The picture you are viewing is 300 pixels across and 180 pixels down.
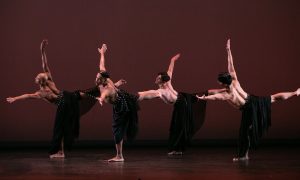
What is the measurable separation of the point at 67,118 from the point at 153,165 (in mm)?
1671

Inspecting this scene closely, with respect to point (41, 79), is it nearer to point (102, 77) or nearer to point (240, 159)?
point (102, 77)

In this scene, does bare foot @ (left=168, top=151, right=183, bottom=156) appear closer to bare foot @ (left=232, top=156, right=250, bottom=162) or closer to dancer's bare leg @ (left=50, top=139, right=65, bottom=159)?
bare foot @ (left=232, top=156, right=250, bottom=162)

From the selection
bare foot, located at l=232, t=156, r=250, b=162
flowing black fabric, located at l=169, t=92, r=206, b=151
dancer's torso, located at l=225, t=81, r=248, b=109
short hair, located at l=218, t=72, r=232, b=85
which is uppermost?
short hair, located at l=218, t=72, r=232, b=85

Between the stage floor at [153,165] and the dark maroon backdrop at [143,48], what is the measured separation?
26.3 inches

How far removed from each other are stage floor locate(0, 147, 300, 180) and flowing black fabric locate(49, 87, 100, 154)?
0.80ft

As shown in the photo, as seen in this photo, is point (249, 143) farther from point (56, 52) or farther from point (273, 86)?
point (56, 52)

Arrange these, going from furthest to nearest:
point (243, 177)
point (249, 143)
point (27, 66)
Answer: point (27, 66)
point (249, 143)
point (243, 177)

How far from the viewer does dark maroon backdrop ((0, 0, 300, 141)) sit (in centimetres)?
932

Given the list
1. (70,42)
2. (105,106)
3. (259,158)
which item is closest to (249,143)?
(259,158)

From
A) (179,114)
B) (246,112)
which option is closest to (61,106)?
(179,114)

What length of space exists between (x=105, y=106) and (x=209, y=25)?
7.07 feet

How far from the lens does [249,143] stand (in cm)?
758

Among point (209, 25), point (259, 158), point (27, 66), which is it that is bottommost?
point (259, 158)

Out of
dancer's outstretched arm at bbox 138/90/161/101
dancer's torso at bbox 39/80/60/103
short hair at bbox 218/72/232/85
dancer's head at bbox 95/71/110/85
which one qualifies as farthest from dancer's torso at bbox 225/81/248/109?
dancer's torso at bbox 39/80/60/103
